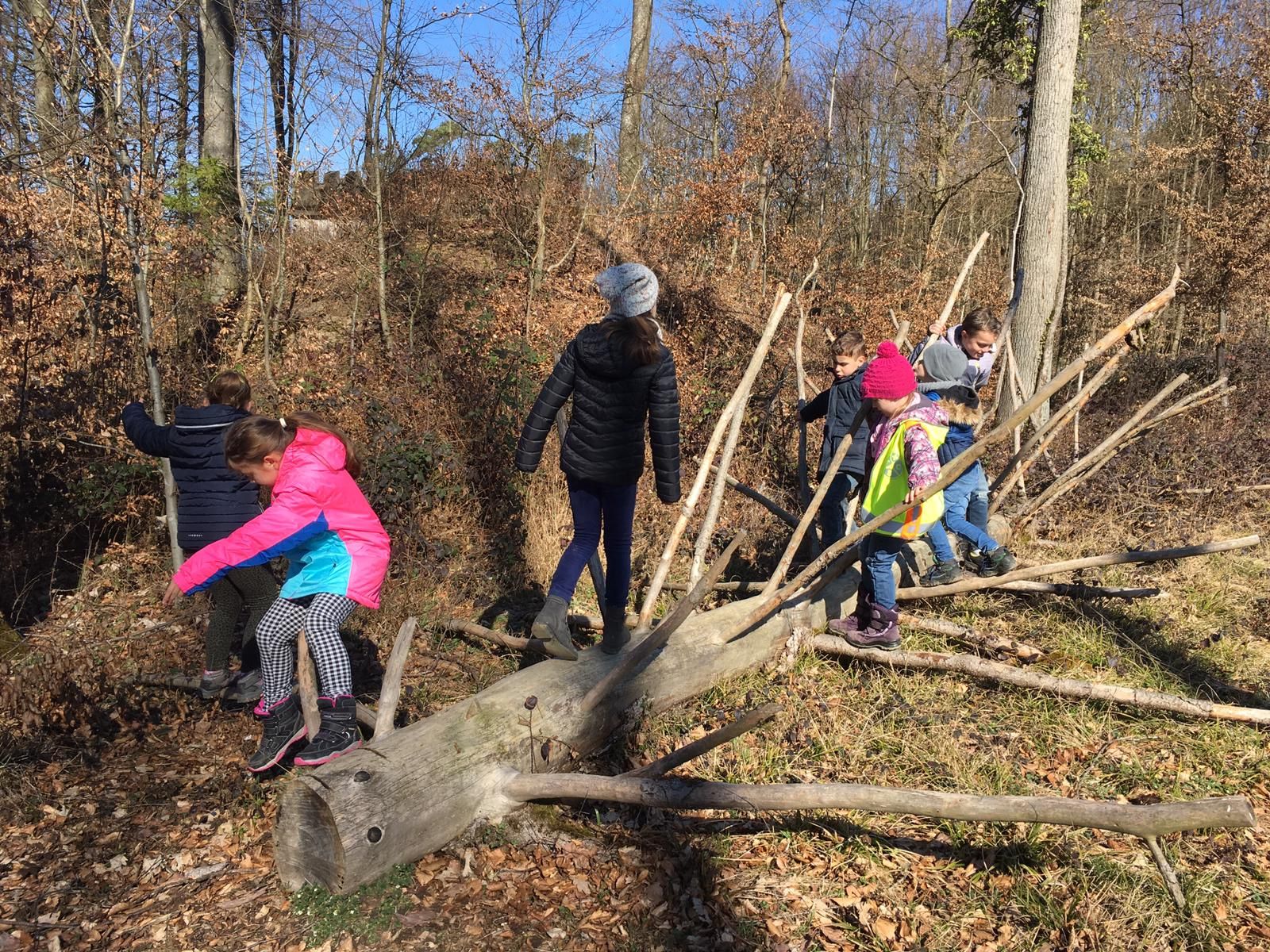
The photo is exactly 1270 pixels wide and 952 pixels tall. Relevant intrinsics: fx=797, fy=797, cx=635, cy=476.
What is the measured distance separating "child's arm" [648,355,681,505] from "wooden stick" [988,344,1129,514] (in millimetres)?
2724

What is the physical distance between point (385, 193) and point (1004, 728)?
404 inches

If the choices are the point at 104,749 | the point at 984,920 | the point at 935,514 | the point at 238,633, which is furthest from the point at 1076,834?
the point at 238,633

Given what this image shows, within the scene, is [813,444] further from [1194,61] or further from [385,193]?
[1194,61]

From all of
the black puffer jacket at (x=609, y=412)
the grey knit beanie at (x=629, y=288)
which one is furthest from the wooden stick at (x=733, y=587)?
the grey knit beanie at (x=629, y=288)

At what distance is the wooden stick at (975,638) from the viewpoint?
4.64 m

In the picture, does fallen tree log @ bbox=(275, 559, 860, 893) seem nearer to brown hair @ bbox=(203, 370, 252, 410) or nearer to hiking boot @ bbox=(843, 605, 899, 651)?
hiking boot @ bbox=(843, 605, 899, 651)

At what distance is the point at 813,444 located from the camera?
30.2ft

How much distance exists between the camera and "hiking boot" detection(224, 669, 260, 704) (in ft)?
14.1

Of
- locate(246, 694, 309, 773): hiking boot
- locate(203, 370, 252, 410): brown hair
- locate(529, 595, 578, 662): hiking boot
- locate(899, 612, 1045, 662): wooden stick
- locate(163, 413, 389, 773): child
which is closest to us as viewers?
locate(163, 413, 389, 773): child

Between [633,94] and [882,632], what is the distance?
11.6 metres

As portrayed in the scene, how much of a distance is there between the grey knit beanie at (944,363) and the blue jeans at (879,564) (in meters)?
1.33

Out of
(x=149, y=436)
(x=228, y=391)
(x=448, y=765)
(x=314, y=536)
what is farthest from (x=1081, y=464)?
(x=149, y=436)

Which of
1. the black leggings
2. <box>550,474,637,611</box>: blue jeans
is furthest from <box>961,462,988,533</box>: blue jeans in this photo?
the black leggings

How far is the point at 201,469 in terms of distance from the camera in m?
4.32
